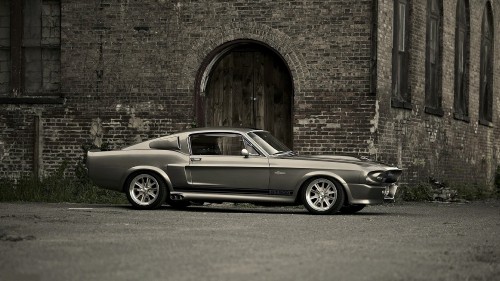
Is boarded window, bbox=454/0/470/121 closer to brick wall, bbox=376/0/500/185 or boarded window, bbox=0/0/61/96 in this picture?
brick wall, bbox=376/0/500/185

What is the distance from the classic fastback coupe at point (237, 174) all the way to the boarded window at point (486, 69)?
44.7 ft

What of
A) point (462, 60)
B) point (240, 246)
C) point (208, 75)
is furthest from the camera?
point (462, 60)

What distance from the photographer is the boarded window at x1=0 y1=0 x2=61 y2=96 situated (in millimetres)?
20969

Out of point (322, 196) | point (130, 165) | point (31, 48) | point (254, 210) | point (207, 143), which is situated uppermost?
point (31, 48)

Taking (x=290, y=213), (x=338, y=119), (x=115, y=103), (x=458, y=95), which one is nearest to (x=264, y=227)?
(x=290, y=213)

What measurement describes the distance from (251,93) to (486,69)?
10847 millimetres

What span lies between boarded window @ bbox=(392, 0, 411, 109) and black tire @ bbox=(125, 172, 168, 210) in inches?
280

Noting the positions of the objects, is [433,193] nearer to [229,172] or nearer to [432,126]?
[432,126]

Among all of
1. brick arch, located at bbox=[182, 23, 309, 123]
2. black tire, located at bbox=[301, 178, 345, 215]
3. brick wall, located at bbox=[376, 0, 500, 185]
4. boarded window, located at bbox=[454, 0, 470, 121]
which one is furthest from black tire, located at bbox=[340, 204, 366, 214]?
boarded window, located at bbox=[454, 0, 470, 121]

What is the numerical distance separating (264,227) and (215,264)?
393cm

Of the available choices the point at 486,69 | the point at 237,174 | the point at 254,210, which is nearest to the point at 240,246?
the point at 237,174

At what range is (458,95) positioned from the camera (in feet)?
85.0

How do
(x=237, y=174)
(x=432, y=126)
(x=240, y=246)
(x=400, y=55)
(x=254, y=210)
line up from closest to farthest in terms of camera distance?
(x=240, y=246) → (x=237, y=174) → (x=254, y=210) → (x=400, y=55) → (x=432, y=126)

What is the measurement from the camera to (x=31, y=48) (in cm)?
2109
